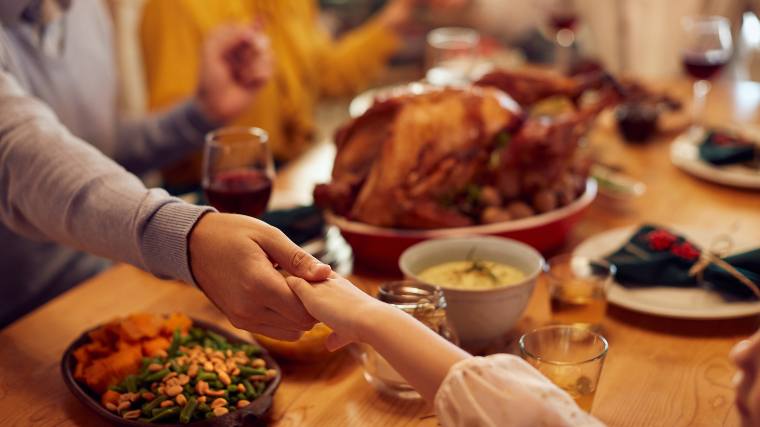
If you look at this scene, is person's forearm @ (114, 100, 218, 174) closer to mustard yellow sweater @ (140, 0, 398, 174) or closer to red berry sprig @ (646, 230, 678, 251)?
mustard yellow sweater @ (140, 0, 398, 174)

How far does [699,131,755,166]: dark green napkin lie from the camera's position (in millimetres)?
1783

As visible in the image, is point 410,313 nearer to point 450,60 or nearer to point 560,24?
point 450,60

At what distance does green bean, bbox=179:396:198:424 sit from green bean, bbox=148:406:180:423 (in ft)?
0.04

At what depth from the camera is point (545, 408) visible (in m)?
0.73

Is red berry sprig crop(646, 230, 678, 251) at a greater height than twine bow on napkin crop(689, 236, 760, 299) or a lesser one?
greater

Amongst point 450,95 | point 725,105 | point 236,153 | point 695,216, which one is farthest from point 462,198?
point 725,105

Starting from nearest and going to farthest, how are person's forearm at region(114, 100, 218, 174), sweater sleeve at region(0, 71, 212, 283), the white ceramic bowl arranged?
sweater sleeve at region(0, 71, 212, 283), the white ceramic bowl, person's forearm at region(114, 100, 218, 174)

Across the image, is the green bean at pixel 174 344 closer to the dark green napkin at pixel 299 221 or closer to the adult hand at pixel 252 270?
the adult hand at pixel 252 270

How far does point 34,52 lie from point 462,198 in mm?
941

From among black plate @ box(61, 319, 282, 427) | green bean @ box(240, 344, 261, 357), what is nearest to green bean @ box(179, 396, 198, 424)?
black plate @ box(61, 319, 282, 427)

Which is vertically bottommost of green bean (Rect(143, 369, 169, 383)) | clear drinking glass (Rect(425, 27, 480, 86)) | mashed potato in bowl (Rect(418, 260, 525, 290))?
green bean (Rect(143, 369, 169, 383))

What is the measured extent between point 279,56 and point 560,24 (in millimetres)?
992

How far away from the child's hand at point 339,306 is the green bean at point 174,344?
25 cm

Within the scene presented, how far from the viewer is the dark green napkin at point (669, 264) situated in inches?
47.6
